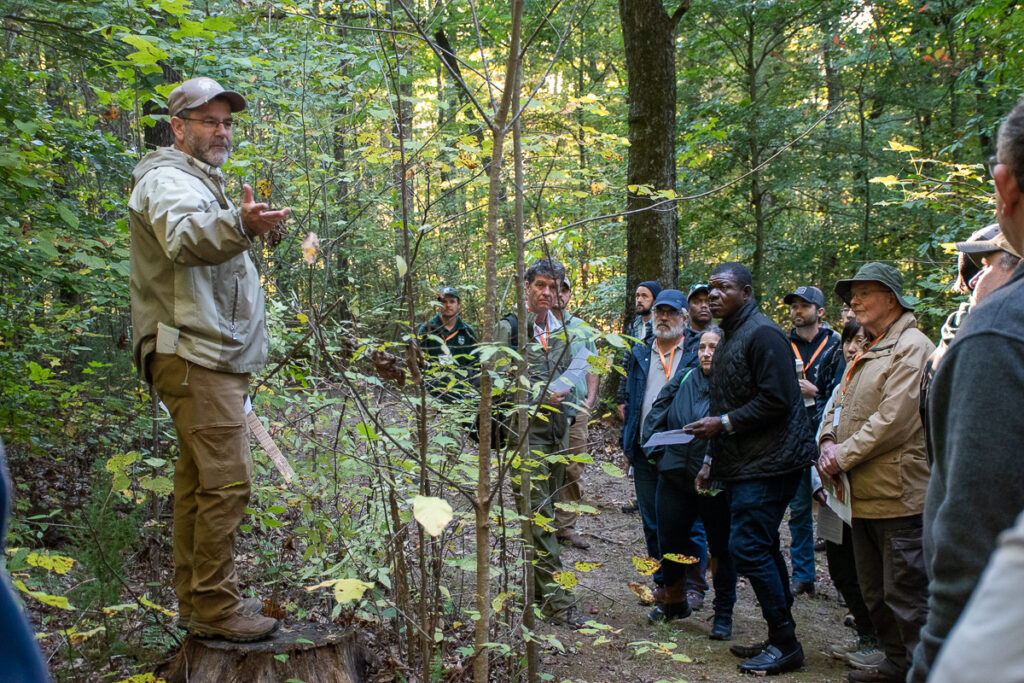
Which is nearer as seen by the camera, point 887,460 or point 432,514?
point 432,514

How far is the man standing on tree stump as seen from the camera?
2967mm

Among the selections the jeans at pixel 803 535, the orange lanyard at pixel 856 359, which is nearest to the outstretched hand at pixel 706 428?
the orange lanyard at pixel 856 359

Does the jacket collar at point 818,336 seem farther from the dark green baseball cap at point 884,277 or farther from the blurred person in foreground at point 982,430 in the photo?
the blurred person in foreground at point 982,430

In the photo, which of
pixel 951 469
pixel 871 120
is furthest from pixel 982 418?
pixel 871 120

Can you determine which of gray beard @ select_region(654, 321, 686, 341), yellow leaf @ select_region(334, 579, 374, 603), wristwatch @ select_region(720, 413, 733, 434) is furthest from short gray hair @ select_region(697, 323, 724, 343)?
yellow leaf @ select_region(334, 579, 374, 603)

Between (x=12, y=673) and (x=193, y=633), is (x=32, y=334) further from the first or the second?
(x=12, y=673)

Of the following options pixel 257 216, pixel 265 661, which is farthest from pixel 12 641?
pixel 265 661

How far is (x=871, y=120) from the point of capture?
38.8ft

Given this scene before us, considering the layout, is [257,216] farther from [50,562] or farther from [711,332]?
[711,332]

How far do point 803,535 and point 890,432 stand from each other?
2296 mm

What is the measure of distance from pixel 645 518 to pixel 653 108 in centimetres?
448

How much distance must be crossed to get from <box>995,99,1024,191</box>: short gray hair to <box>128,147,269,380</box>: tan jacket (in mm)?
2404

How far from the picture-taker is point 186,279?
9.71ft

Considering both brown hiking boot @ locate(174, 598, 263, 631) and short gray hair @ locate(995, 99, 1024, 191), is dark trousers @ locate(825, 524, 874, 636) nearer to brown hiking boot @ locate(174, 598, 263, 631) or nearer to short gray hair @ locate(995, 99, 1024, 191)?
brown hiking boot @ locate(174, 598, 263, 631)
